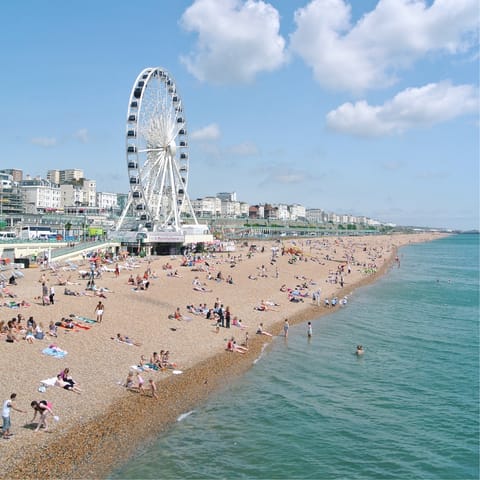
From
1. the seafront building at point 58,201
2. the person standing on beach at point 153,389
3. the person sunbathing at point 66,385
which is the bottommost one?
the person standing on beach at point 153,389

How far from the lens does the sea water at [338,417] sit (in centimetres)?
1002

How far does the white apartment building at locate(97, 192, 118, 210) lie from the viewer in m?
122

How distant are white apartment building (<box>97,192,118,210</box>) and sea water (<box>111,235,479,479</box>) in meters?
107

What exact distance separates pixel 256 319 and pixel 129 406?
37.5 ft

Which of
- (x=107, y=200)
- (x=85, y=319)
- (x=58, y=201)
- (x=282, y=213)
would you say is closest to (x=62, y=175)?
(x=107, y=200)

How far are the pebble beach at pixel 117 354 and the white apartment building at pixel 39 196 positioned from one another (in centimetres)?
7001

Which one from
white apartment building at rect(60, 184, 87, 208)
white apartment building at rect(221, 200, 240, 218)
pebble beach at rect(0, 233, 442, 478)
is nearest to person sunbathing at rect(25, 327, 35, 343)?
pebble beach at rect(0, 233, 442, 478)

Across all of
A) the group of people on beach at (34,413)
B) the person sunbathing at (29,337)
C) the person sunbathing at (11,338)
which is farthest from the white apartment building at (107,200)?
the group of people on beach at (34,413)

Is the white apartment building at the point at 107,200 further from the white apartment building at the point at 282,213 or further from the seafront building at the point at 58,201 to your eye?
the white apartment building at the point at 282,213

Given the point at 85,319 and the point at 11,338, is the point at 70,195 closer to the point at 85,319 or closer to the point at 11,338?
the point at 85,319

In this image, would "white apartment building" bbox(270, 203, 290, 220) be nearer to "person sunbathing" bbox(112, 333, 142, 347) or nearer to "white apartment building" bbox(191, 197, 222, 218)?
"white apartment building" bbox(191, 197, 222, 218)

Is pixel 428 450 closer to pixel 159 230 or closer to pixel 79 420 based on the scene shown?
pixel 79 420

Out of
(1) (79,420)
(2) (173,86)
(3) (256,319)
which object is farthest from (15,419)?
(2) (173,86)

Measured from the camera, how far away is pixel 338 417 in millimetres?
12492
